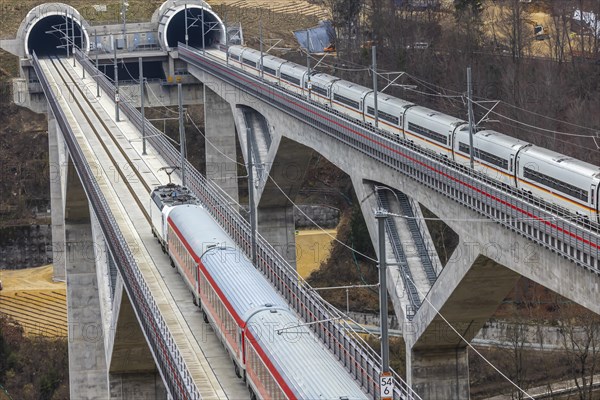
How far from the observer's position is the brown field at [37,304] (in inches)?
2494

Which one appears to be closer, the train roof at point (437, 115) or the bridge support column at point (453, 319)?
the bridge support column at point (453, 319)

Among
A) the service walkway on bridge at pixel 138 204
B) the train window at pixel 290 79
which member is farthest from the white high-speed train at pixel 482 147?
the service walkway on bridge at pixel 138 204

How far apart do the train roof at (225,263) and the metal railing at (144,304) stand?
1.40 metres

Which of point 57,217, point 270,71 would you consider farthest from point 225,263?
point 57,217

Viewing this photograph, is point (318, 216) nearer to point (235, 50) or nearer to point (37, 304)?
point (235, 50)

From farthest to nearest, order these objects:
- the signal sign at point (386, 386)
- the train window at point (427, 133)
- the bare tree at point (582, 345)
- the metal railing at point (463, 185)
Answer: the bare tree at point (582, 345)
the train window at point (427, 133)
the metal railing at point (463, 185)
the signal sign at point (386, 386)

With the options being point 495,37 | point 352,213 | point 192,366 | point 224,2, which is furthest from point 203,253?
point 224,2

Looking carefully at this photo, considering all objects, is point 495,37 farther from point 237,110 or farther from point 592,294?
point 592,294

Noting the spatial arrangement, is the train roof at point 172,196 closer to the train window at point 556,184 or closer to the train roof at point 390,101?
the train roof at point 390,101

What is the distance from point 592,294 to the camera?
1141 inches

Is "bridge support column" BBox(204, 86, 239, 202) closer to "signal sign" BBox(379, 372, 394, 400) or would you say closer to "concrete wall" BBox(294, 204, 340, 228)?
"concrete wall" BBox(294, 204, 340, 228)

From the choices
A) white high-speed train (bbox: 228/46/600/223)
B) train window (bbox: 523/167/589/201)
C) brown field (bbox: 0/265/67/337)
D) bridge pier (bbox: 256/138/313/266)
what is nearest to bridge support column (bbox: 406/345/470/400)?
white high-speed train (bbox: 228/46/600/223)

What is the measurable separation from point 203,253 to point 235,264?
1.74 meters

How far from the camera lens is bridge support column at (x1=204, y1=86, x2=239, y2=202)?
239 ft
